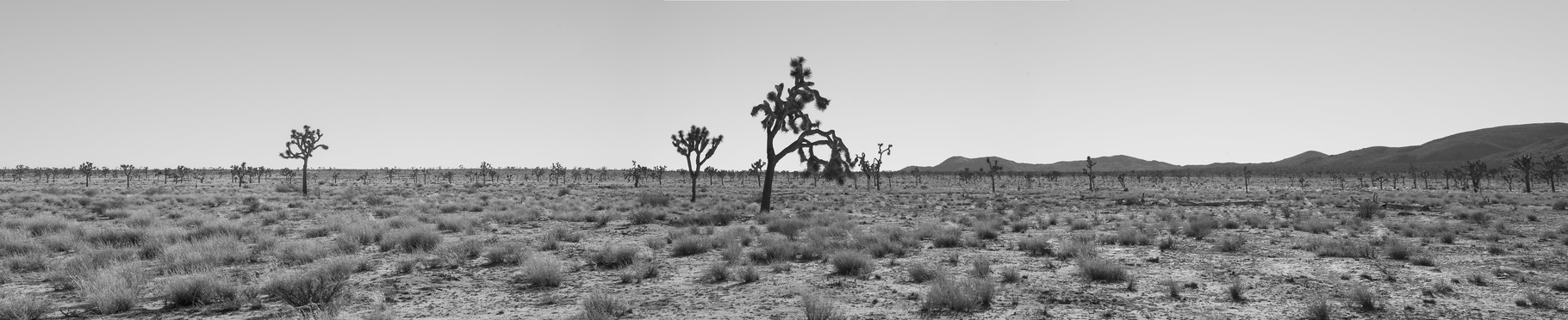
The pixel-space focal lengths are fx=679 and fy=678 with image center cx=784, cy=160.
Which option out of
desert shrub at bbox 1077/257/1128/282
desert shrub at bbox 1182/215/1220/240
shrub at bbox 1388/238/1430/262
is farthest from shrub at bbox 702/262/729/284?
desert shrub at bbox 1182/215/1220/240

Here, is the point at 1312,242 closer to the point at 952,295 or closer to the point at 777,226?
the point at 952,295

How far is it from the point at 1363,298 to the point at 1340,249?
5.97 metres

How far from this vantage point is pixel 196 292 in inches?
321

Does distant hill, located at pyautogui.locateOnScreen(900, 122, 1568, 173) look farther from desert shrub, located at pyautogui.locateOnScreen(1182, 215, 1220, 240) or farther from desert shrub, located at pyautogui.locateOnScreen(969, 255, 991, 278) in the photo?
desert shrub, located at pyautogui.locateOnScreen(969, 255, 991, 278)

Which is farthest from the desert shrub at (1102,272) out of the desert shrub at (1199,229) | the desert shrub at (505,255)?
the desert shrub at (505,255)

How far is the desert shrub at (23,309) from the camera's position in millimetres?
7082

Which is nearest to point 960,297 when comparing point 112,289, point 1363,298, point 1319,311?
point 1319,311

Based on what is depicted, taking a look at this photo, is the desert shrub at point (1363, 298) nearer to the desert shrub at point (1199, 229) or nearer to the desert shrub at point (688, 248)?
the desert shrub at point (1199, 229)

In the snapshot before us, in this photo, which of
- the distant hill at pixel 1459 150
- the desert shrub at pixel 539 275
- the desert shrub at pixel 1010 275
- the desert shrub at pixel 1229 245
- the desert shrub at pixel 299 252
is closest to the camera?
the desert shrub at pixel 539 275

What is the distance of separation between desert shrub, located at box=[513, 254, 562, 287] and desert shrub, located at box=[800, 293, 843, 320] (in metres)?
3.93

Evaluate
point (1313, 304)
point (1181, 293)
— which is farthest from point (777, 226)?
point (1313, 304)

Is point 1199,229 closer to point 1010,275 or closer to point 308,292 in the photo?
point 1010,275

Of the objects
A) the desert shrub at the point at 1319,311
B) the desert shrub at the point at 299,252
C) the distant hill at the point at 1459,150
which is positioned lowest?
the desert shrub at the point at 1319,311

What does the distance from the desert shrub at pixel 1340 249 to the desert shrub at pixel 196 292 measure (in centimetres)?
1721
